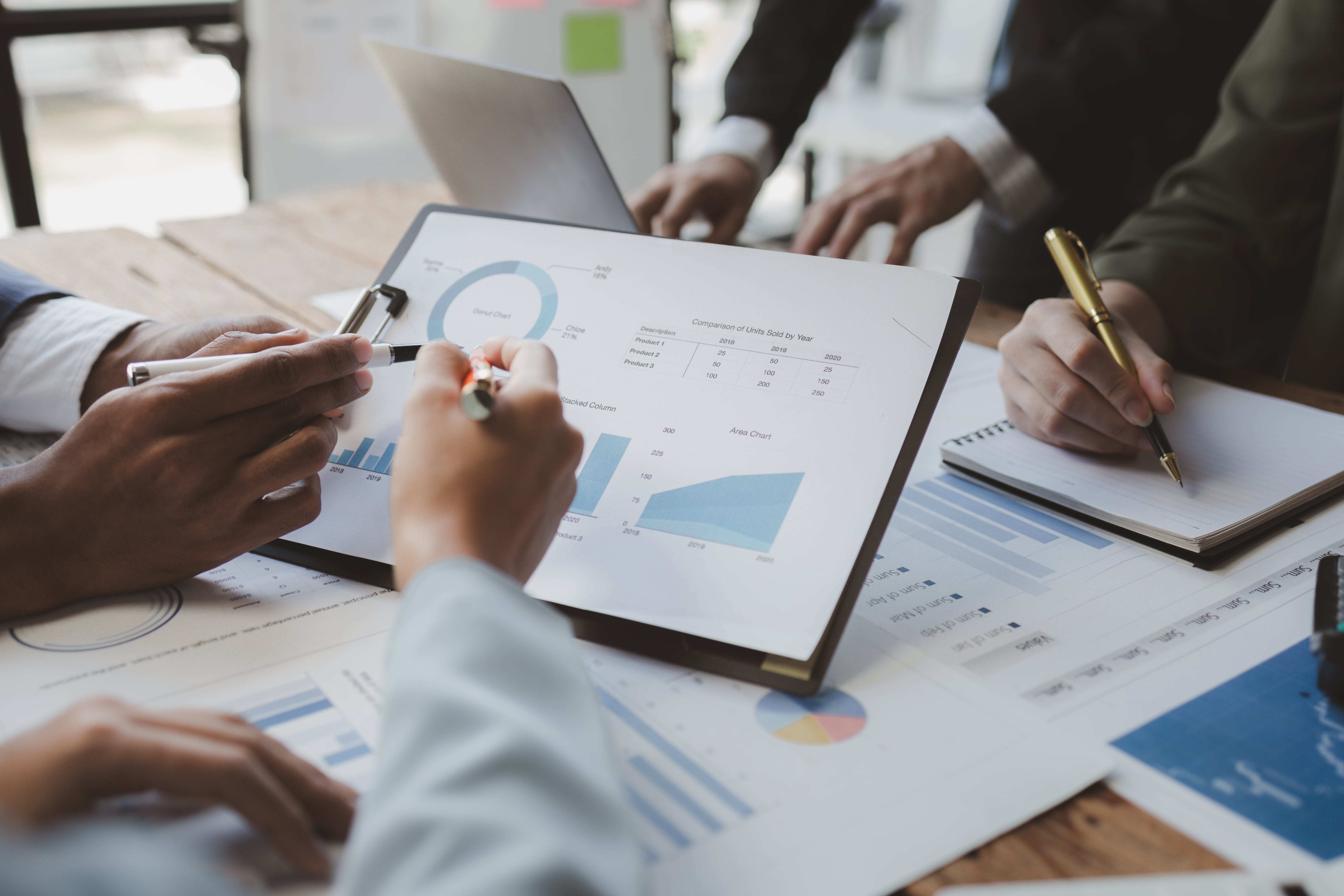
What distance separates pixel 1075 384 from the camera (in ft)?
2.37

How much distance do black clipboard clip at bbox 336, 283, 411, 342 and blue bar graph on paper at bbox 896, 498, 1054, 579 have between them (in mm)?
408

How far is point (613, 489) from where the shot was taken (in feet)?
1.95

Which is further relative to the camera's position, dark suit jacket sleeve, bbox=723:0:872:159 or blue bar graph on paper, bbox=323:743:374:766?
dark suit jacket sleeve, bbox=723:0:872:159

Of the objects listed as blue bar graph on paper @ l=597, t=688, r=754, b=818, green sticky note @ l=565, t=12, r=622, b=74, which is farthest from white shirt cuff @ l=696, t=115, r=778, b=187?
green sticky note @ l=565, t=12, r=622, b=74

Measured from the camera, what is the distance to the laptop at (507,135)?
0.85 meters

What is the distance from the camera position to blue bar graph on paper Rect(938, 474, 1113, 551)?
2.13 feet

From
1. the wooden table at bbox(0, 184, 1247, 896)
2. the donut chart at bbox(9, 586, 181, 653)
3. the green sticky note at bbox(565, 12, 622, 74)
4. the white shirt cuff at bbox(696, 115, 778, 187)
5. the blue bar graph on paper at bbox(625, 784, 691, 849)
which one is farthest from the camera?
the green sticky note at bbox(565, 12, 622, 74)

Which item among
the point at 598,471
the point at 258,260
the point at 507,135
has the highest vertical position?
the point at 507,135

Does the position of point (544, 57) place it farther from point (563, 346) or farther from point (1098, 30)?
point (563, 346)

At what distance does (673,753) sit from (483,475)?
16cm

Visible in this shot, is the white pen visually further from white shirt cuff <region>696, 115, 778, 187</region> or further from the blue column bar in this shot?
white shirt cuff <region>696, 115, 778, 187</region>

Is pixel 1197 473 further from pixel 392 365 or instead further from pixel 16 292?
pixel 16 292

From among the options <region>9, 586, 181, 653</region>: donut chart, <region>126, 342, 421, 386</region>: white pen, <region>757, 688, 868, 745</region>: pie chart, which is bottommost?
<region>9, 586, 181, 653</region>: donut chart

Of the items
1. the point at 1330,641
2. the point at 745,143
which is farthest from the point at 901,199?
the point at 1330,641
